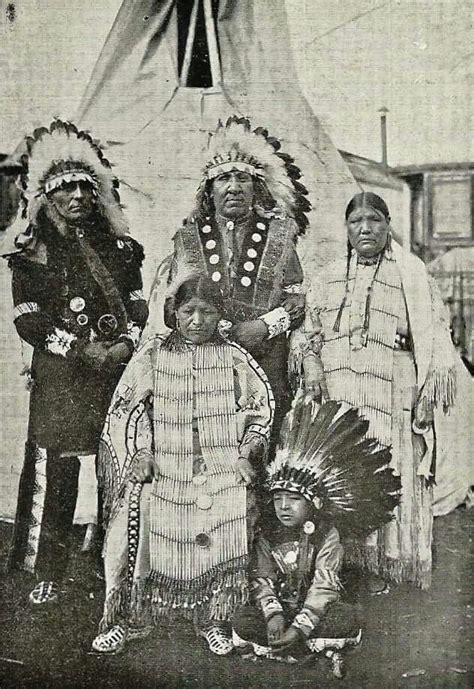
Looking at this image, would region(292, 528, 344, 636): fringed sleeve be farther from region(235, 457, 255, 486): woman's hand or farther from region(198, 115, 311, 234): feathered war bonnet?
region(198, 115, 311, 234): feathered war bonnet

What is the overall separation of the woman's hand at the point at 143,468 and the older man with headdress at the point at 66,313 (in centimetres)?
14

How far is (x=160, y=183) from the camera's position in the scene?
2.39 metres

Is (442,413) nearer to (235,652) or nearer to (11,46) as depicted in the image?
(235,652)

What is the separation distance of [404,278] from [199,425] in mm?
744

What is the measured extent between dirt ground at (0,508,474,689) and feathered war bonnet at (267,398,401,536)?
0.63ft

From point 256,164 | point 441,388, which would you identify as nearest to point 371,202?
point 256,164

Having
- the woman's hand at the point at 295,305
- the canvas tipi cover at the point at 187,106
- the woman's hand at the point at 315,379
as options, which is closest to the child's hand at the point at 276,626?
the woman's hand at the point at 315,379

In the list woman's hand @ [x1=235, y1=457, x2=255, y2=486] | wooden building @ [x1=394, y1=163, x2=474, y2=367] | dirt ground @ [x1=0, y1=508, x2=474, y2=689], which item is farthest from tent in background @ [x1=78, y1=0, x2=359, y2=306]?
dirt ground @ [x1=0, y1=508, x2=474, y2=689]

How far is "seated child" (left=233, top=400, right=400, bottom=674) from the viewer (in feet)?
7.63

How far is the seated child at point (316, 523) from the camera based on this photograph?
7.63 ft

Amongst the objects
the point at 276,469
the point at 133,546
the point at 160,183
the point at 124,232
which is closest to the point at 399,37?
the point at 160,183

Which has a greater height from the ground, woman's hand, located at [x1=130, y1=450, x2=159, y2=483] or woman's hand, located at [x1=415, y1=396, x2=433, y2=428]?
woman's hand, located at [x1=415, y1=396, x2=433, y2=428]

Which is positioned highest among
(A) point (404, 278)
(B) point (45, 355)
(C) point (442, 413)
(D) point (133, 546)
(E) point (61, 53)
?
(E) point (61, 53)

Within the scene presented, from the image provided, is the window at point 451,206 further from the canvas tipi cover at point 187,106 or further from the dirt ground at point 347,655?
the dirt ground at point 347,655
